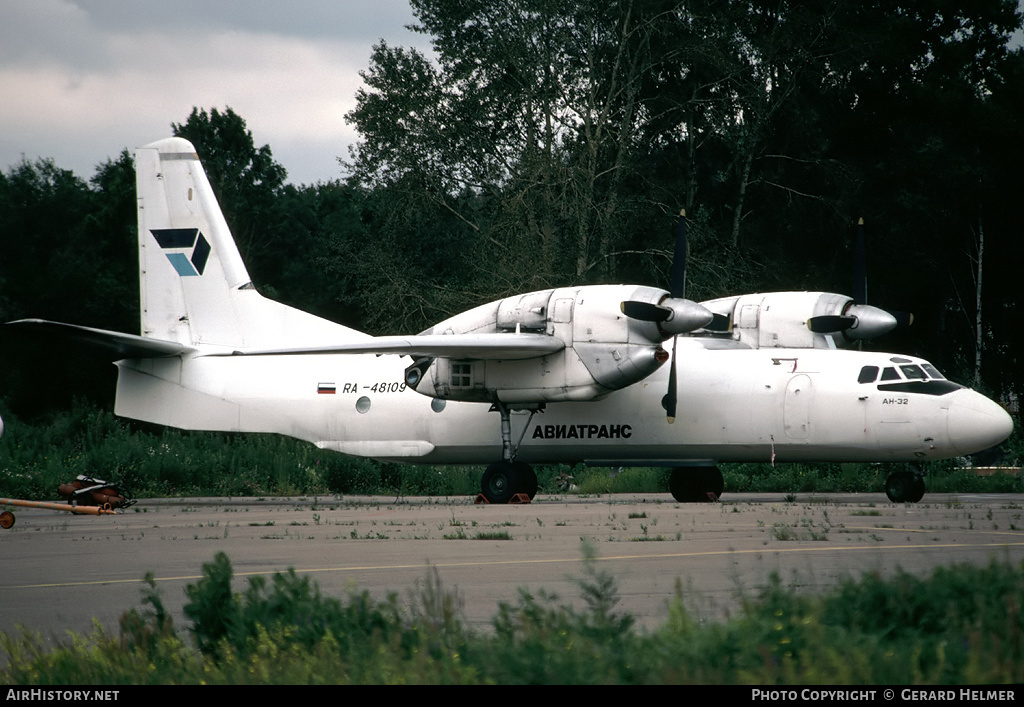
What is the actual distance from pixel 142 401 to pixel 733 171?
2578 cm

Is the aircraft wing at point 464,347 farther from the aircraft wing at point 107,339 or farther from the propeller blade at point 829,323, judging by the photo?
the propeller blade at point 829,323

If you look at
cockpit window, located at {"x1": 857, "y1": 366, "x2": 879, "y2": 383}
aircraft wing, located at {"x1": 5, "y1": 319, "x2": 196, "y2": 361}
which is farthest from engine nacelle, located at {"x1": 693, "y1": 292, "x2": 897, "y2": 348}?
aircraft wing, located at {"x1": 5, "y1": 319, "x2": 196, "y2": 361}

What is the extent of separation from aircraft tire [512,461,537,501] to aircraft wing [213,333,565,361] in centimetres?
195

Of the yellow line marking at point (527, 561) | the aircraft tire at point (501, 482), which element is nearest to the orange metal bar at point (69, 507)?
the aircraft tire at point (501, 482)

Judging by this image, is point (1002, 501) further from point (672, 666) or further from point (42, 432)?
point (42, 432)

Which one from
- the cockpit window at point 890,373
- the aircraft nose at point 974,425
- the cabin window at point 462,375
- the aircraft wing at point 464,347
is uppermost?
the aircraft wing at point 464,347

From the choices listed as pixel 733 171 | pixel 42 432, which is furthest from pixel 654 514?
pixel 733 171

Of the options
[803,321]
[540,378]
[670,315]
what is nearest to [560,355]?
[540,378]

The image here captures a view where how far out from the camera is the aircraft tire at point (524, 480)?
20.3 metres

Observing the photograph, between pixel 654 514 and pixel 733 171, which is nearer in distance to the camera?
pixel 654 514

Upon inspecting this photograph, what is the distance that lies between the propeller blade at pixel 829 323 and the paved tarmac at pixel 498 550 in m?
3.96

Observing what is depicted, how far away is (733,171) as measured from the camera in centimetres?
4278

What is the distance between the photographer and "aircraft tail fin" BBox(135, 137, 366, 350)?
2420cm

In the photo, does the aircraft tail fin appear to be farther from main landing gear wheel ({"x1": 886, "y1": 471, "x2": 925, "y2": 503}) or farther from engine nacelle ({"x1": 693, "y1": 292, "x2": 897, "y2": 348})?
main landing gear wheel ({"x1": 886, "y1": 471, "x2": 925, "y2": 503})
